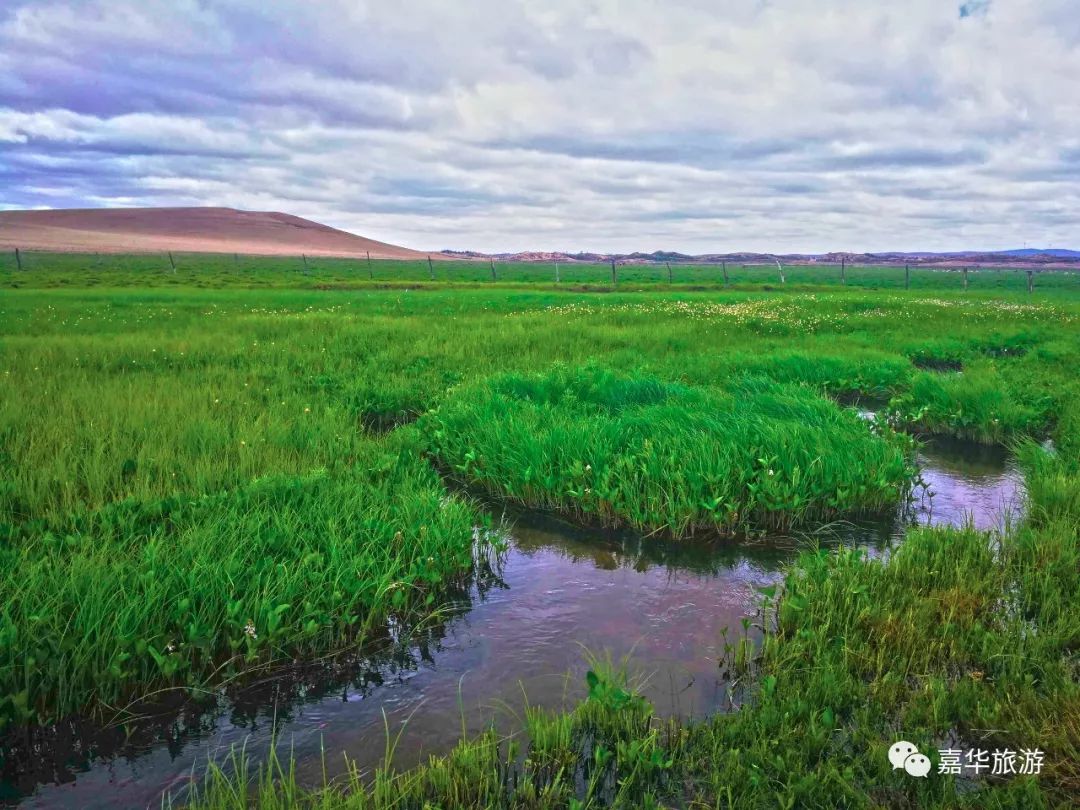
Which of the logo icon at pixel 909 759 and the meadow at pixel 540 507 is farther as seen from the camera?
the meadow at pixel 540 507

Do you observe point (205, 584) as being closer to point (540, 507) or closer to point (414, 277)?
point (540, 507)

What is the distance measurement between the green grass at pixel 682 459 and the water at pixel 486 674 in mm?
412

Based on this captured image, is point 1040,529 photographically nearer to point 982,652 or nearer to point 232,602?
point 982,652

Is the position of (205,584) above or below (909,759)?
above

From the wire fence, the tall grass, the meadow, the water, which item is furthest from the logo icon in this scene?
the wire fence

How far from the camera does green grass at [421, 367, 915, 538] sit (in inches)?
267

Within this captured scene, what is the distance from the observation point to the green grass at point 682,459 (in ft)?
22.2

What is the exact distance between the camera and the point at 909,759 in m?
3.27

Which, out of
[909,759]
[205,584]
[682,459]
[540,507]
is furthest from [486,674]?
[682,459]

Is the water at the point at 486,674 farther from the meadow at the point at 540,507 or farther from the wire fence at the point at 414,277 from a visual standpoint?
the wire fence at the point at 414,277

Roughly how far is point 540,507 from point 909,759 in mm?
4599

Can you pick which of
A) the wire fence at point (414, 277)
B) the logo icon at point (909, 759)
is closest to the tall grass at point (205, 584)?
the logo icon at point (909, 759)

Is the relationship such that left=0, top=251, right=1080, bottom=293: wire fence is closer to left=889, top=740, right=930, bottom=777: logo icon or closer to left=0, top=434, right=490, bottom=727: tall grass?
left=0, top=434, right=490, bottom=727: tall grass

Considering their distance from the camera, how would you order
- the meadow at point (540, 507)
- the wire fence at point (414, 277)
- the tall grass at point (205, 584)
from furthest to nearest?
the wire fence at point (414, 277)
the tall grass at point (205, 584)
the meadow at point (540, 507)
